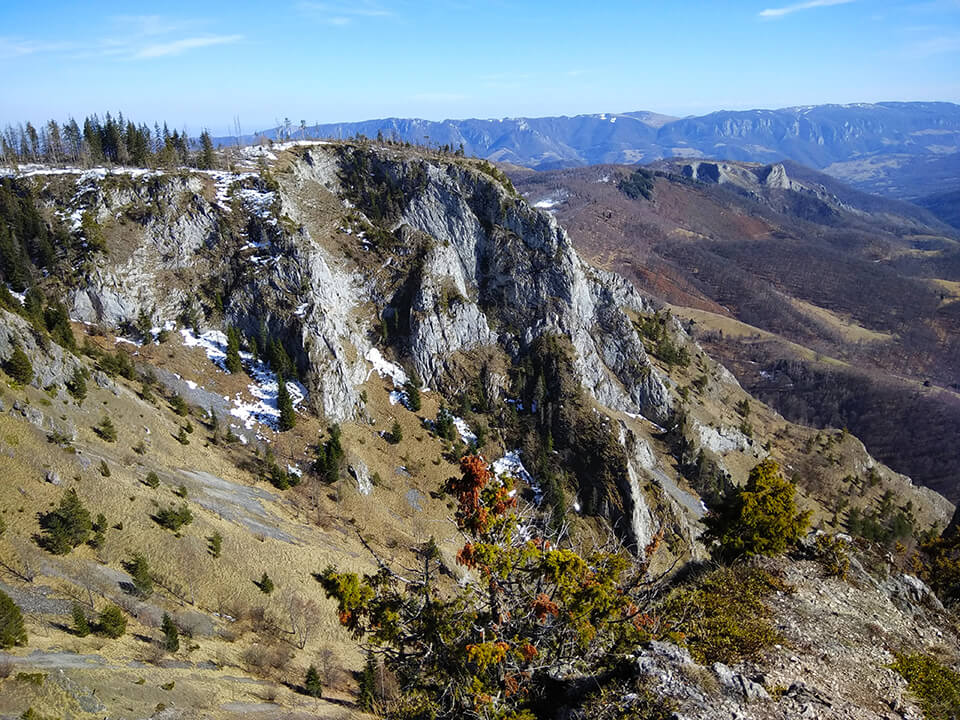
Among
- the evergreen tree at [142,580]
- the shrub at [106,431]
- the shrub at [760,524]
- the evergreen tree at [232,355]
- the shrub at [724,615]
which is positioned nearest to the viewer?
the shrub at [724,615]

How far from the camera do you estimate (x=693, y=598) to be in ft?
73.5

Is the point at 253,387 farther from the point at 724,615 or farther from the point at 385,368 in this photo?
the point at 724,615

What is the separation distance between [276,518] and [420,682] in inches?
1563

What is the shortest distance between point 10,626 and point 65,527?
987 cm

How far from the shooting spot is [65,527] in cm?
3416

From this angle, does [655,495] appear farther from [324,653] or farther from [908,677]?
[908,677]

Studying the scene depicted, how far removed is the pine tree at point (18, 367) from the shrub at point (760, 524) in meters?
54.7

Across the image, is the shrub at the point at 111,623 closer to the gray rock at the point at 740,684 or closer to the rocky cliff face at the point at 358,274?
the gray rock at the point at 740,684

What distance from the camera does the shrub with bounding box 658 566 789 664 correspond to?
63.5 feet

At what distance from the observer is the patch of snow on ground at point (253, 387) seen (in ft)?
209

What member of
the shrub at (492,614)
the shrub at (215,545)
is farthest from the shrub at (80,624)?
the shrub at (492,614)

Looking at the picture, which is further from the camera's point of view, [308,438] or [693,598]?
[308,438]

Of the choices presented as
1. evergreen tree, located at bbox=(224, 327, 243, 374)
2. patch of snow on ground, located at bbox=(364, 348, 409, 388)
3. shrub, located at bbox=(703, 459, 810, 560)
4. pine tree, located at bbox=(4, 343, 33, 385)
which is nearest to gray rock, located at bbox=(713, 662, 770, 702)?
shrub, located at bbox=(703, 459, 810, 560)

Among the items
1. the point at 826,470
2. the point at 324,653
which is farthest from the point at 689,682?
the point at 826,470
